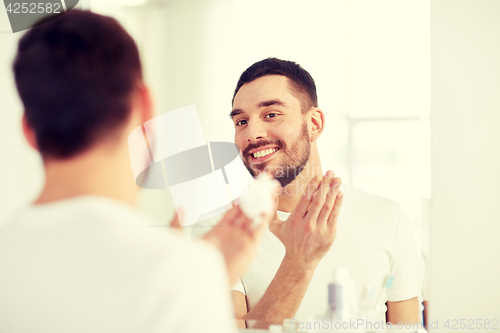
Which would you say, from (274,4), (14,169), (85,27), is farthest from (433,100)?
(14,169)

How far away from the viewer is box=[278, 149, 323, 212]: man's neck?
798mm

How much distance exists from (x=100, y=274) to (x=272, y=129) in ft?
1.68

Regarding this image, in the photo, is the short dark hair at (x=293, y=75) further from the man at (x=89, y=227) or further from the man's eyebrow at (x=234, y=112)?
the man at (x=89, y=227)

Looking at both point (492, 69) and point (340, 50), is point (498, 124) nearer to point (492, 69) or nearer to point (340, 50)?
point (492, 69)

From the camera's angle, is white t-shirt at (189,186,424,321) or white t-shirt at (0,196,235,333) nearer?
white t-shirt at (0,196,235,333)

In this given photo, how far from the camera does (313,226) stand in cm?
77

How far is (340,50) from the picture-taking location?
0.81m

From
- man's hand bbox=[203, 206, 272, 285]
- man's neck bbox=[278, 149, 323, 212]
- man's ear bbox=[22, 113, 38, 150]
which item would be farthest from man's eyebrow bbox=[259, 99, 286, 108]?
man's ear bbox=[22, 113, 38, 150]

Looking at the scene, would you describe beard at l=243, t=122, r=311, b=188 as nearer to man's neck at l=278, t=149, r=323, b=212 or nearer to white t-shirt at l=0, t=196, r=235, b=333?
man's neck at l=278, t=149, r=323, b=212

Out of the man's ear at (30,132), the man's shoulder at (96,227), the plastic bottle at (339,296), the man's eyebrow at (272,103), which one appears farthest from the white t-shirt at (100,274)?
the man's eyebrow at (272,103)

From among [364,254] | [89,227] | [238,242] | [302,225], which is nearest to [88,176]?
[89,227]

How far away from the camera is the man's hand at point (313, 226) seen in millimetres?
761

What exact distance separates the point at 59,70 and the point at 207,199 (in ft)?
1.51

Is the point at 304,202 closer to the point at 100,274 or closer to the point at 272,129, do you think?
the point at 272,129
